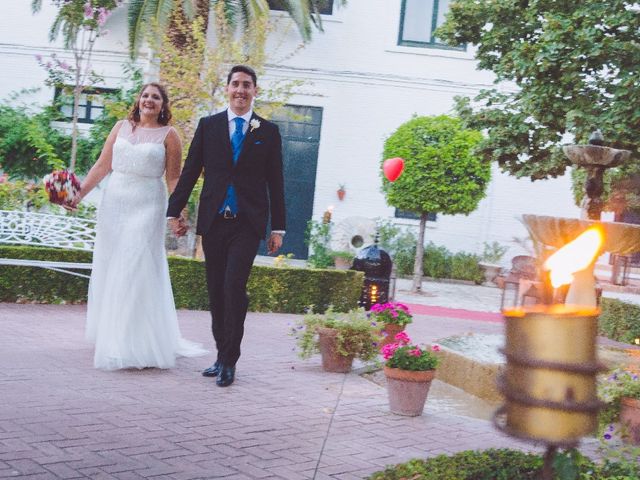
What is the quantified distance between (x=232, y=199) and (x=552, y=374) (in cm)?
359

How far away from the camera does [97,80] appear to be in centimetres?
1886

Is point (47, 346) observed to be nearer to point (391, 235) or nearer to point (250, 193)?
point (250, 193)

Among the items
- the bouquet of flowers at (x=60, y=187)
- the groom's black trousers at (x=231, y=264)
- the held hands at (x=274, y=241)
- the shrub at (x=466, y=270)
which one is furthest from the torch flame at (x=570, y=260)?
the shrub at (x=466, y=270)

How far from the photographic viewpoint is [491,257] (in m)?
18.5

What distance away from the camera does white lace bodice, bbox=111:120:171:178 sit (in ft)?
20.8

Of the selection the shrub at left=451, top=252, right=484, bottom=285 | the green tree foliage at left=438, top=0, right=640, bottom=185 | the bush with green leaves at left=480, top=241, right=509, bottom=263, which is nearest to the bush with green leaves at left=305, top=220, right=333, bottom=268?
the shrub at left=451, top=252, right=484, bottom=285

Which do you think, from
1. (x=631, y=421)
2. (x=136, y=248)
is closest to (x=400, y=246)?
(x=136, y=248)

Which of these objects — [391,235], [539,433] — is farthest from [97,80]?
[539,433]

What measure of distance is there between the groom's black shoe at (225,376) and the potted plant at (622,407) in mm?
2474

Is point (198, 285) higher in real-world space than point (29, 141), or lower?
lower

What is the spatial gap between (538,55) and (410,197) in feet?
20.1

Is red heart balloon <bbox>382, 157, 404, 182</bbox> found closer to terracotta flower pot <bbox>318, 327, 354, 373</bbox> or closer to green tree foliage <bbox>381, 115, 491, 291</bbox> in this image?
green tree foliage <bbox>381, 115, 491, 291</bbox>

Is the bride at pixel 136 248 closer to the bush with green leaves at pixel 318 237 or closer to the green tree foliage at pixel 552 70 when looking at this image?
the green tree foliage at pixel 552 70

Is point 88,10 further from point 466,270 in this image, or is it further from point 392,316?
point 392,316
